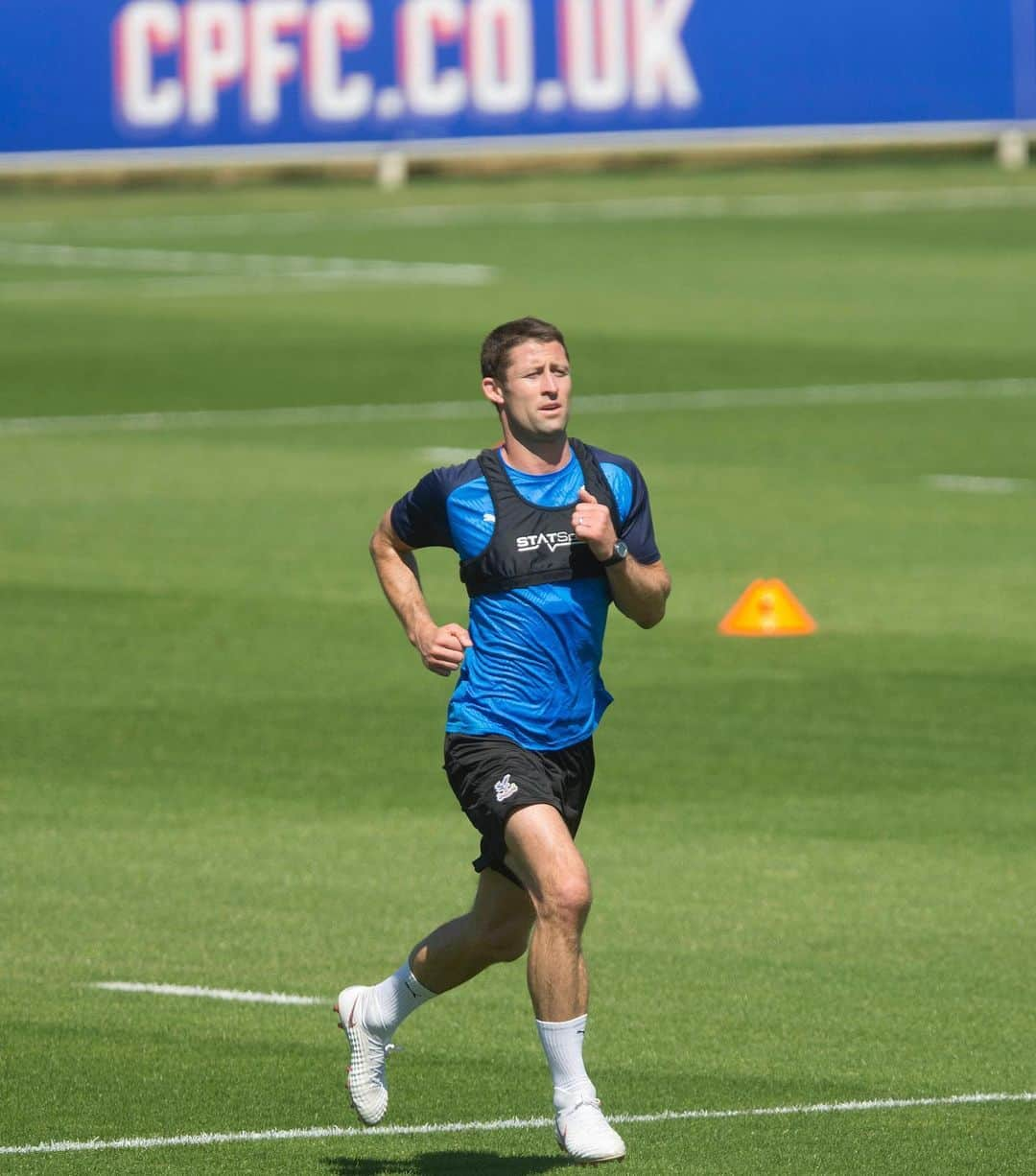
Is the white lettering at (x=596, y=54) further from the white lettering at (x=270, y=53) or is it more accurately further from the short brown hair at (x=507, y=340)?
the short brown hair at (x=507, y=340)

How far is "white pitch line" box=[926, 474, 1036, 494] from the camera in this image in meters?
23.8

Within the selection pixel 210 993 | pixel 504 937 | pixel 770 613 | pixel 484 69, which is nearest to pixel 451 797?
pixel 210 993

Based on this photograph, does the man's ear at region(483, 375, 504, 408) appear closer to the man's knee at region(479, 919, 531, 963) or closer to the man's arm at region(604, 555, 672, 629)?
the man's arm at region(604, 555, 672, 629)

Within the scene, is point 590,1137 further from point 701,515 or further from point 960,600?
point 701,515

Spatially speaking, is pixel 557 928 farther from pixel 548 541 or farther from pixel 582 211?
pixel 582 211

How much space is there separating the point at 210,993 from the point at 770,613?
7.46 metres

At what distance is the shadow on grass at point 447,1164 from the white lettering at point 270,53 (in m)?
45.1

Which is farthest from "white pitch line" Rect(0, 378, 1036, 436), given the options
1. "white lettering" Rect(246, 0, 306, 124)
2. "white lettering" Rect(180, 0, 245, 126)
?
"white lettering" Rect(246, 0, 306, 124)

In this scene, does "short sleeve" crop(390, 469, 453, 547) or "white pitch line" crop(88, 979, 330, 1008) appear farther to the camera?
Answer: "white pitch line" crop(88, 979, 330, 1008)

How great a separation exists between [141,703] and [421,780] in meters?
2.25

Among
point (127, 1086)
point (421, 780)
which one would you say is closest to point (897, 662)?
point (421, 780)

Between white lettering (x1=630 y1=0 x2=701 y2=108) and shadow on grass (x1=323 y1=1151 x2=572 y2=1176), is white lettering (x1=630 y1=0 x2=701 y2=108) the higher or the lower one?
the higher one

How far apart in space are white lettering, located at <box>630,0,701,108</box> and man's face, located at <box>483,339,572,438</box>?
45688 mm

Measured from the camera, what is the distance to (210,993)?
11.0 meters
